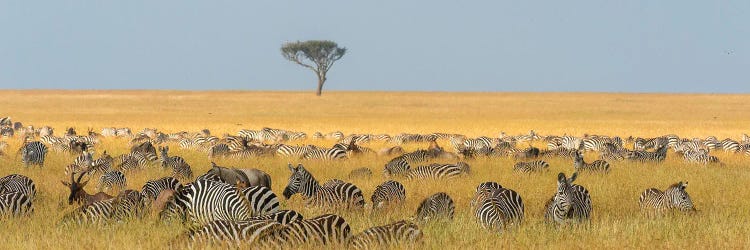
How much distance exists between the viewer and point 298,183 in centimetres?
1278

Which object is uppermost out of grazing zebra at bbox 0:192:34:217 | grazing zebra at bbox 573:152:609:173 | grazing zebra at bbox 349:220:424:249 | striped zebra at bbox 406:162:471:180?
grazing zebra at bbox 349:220:424:249

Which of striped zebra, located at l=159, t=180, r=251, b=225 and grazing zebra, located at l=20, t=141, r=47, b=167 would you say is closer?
striped zebra, located at l=159, t=180, r=251, b=225

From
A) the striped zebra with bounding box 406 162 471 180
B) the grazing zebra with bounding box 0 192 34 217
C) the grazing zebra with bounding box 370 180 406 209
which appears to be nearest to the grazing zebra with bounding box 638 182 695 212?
the grazing zebra with bounding box 370 180 406 209

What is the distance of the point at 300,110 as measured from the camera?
76625mm

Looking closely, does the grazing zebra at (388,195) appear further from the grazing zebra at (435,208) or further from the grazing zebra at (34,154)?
the grazing zebra at (34,154)

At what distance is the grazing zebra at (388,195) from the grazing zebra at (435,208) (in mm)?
1152

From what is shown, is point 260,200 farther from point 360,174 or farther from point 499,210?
point 360,174

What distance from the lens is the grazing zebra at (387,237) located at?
8.46m

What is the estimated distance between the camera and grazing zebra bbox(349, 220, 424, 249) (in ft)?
27.8

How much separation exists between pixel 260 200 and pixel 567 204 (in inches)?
137

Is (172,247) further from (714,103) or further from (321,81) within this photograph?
(321,81)

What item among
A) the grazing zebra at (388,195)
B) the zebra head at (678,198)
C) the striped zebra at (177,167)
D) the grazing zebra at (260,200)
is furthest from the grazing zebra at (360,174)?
the grazing zebra at (260,200)

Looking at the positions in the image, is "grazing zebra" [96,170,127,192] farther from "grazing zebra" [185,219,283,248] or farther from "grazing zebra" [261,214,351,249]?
"grazing zebra" [261,214,351,249]

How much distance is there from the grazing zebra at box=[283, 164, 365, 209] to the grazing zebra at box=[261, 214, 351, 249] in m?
3.68
